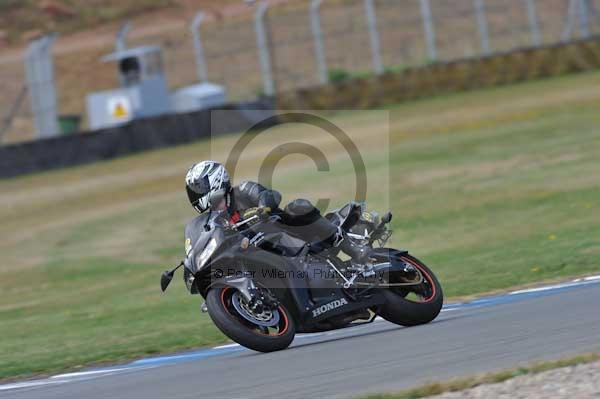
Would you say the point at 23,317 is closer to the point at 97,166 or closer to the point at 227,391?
the point at 227,391

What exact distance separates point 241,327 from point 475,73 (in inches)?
1069

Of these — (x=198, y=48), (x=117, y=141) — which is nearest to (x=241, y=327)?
(x=117, y=141)

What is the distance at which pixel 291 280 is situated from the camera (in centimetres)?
817

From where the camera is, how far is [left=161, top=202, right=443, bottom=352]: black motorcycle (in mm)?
7891

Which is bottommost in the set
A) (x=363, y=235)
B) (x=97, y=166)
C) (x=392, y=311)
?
(x=97, y=166)

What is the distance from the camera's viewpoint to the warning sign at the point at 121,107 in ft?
117

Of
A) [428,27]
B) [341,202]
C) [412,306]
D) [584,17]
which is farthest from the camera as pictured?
[584,17]

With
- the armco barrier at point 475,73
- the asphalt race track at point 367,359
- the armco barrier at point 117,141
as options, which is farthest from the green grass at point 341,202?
the asphalt race track at point 367,359

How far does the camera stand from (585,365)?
6.24m

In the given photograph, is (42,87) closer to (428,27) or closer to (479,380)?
(428,27)

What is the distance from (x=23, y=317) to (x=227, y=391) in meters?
7.84

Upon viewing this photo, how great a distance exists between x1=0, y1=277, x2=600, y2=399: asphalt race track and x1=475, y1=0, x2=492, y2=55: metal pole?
26273mm

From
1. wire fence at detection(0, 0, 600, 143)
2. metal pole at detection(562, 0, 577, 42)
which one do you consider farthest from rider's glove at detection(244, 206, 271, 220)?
metal pole at detection(562, 0, 577, 42)

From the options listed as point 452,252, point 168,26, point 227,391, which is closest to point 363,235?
point 227,391
